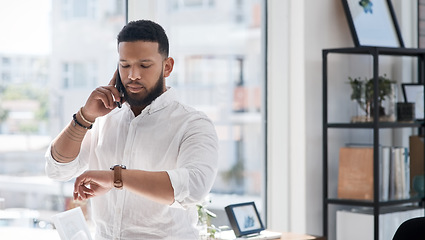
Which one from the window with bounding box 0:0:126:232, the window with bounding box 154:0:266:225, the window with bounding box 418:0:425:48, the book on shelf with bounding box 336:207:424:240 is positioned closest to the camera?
the window with bounding box 0:0:126:232

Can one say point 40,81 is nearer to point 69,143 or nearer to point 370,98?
point 69,143

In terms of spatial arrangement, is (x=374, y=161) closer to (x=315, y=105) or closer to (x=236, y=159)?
(x=315, y=105)

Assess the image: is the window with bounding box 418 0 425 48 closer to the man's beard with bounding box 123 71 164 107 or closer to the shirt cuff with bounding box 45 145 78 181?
the man's beard with bounding box 123 71 164 107

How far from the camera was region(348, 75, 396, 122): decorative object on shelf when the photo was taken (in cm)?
339

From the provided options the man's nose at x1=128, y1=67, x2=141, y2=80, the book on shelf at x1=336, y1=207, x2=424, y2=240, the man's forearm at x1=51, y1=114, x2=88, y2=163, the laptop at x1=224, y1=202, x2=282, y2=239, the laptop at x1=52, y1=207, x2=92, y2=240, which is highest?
the man's nose at x1=128, y1=67, x2=141, y2=80

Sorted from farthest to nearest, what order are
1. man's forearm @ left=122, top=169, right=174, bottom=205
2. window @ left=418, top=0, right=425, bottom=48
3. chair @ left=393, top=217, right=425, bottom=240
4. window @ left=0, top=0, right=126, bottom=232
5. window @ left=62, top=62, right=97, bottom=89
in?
window @ left=418, top=0, right=425, bottom=48 < window @ left=62, top=62, right=97, bottom=89 < window @ left=0, top=0, right=126, bottom=232 < chair @ left=393, top=217, right=425, bottom=240 < man's forearm @ left=122, top=169, right=174, bottom=205

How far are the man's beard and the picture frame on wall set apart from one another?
5.60 feet

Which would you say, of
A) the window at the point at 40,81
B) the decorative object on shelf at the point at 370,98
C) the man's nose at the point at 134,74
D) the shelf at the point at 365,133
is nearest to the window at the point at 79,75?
the window at the point at 40,81

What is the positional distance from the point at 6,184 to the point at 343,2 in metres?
1.94

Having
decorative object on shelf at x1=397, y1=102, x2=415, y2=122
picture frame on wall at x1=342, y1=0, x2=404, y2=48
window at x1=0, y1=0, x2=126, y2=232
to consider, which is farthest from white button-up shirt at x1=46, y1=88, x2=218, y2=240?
decorative object on shelf at x1=397, y1=102, x2=415, y2=122

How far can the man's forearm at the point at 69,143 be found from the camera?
6.38ft

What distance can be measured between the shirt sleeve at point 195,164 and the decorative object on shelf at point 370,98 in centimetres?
159

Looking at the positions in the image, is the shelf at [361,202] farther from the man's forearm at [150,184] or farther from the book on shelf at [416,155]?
the man's forearm at [150,184]

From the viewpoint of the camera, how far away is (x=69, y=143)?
76.8 inches
